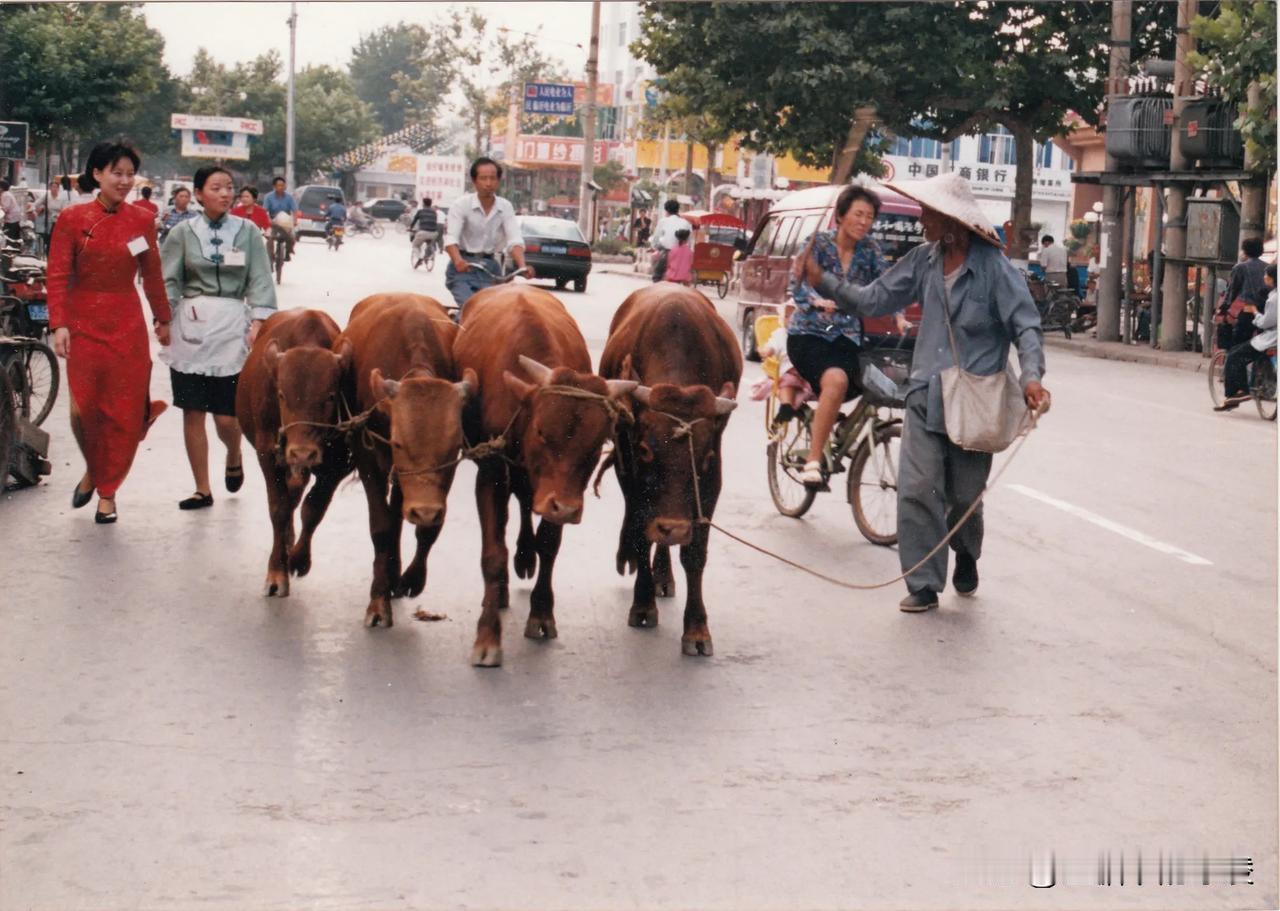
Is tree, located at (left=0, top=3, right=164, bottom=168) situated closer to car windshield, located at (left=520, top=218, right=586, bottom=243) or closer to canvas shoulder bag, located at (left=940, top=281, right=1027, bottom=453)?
car windshield, located at (left=520, top=218, right=586, bottom=243)

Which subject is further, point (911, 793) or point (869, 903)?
point (911, 793)

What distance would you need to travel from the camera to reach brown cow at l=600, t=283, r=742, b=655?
684 centimetres

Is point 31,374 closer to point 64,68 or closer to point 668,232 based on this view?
point 668,232

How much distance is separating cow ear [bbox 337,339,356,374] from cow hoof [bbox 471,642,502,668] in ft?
4.66

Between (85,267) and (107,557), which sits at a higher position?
(85,267)

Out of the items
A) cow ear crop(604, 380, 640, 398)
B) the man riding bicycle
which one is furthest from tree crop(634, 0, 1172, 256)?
cow ear crop(604, 380, 640, 398)

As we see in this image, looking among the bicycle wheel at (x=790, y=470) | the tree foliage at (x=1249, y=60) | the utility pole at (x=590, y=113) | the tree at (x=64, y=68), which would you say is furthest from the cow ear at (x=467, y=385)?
the utility pole at (x=590, y=113)

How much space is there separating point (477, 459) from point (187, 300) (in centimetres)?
359

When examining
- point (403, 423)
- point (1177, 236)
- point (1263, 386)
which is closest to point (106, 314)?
point (403, 423)

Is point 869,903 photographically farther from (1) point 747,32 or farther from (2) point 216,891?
(1) point 747,32

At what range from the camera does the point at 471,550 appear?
364 inches

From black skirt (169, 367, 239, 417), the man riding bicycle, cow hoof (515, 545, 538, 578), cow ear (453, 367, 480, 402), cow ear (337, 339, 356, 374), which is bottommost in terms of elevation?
cow hoof (515, 545, 538, 578)

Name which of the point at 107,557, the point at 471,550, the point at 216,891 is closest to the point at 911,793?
the point at 216,891

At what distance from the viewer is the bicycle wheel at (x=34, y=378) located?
479 inches
